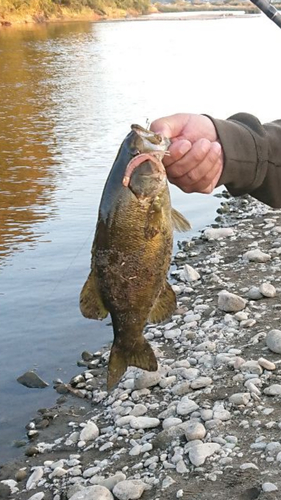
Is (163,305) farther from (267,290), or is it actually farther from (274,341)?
(267,290)

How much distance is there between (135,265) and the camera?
288 cm

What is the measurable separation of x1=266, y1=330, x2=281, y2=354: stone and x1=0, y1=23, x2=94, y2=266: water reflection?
5.10 meters

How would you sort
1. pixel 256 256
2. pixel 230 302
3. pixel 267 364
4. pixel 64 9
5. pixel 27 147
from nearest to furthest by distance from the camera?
pixel 267 364 < pixel 230 302 < pixel 256 256 < pixel 27 147 < pixel 64 9

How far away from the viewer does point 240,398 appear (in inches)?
209

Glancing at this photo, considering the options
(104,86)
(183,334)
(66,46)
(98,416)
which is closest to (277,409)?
(98,416)

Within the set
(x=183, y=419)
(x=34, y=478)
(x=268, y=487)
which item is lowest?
(x=34, y=478)

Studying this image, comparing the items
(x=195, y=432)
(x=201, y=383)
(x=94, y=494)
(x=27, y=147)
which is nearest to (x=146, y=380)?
(x=201, y=383)

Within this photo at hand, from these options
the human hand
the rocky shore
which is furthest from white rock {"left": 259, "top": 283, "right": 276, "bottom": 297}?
the human hand

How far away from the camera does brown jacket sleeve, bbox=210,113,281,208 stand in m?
3.39

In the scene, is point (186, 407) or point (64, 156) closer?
point (186, 407)

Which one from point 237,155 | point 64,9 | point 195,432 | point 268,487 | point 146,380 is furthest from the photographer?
point 64,9

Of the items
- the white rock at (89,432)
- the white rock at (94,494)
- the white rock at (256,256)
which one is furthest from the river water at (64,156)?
the white rock at (256,256)

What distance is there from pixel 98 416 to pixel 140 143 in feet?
13.2

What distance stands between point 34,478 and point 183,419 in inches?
47.1
